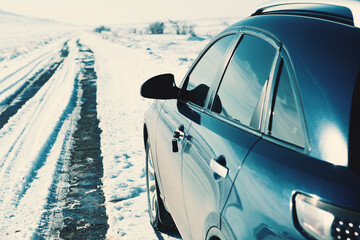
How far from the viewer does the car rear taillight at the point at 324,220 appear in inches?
42.7

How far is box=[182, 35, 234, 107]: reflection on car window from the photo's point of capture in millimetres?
2389

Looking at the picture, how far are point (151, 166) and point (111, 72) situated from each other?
1268 centimetres

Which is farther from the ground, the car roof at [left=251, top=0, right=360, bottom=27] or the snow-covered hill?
the car roof at [left=251, top=0, right=360, bottom=27]

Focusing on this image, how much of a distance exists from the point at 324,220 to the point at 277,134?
48 cm

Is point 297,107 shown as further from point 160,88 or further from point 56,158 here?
point 56,158

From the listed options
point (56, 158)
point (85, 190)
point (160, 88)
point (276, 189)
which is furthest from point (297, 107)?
point (56, 158)

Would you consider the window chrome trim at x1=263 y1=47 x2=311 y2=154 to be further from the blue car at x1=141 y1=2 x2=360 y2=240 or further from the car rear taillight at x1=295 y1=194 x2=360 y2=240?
the car rear taillight at x1=295 y1=194 x2=360 y2=240

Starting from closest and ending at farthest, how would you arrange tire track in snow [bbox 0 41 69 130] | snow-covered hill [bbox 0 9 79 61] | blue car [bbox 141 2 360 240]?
blue car [bbox 141 2 360 240] < tire track in snow [bbox 0 41 69 130] < snow-covered hill [bbox 0 9 79 61]

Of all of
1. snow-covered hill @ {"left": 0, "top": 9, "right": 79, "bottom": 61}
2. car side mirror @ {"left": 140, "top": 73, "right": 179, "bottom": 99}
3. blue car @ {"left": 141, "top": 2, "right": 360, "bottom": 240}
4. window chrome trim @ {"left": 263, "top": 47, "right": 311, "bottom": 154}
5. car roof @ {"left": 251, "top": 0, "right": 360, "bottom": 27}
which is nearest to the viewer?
blue car @ {"left": 141, "top": 2, "right": 360, "bottom": 240}

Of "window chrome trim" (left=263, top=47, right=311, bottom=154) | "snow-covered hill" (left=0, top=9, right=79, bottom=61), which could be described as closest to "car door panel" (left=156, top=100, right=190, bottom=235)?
"window chrome trim" (left=263, top=47, right=311, bottom=154)

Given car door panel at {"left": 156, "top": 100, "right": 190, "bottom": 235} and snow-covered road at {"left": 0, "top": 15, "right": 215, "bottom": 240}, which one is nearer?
car door panel at {"left": 156, "top": 100, "right": 190, "bottom": 235}

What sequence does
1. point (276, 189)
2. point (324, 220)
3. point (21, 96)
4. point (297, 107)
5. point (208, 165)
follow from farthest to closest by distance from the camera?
point (21, 96)
point (208, 165)
point (297, 107)
point (276, 189)
point (324, 220)

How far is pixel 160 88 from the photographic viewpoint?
2916 mm

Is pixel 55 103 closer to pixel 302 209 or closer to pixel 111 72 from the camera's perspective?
pixel 111 72
